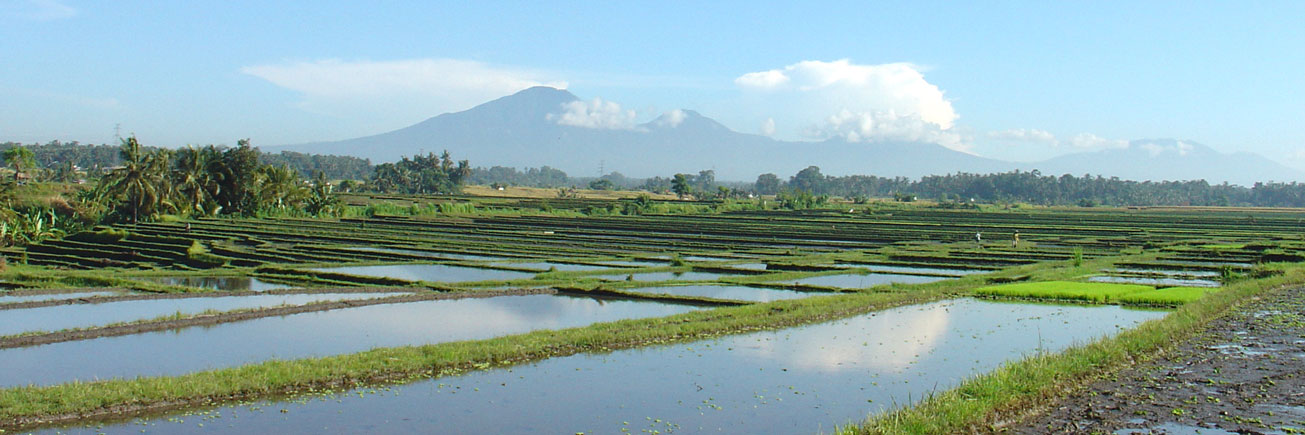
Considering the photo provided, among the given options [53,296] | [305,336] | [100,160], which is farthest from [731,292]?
[100,160]

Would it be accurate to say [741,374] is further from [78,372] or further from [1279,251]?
[1279,251]

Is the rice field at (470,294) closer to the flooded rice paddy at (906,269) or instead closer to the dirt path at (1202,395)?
the flooded rice paddy at (906,269)

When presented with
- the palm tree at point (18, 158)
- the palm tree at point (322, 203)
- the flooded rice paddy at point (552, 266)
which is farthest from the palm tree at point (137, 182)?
the flooded rice paddy at point (552, 266)

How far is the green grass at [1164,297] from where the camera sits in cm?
1947

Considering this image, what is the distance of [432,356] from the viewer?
12117 millimetres

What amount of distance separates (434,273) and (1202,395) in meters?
21.0

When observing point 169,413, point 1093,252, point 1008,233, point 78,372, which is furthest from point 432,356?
point 1008,233

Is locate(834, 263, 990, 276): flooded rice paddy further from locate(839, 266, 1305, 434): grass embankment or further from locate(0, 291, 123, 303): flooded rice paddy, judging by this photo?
locate(0, 291, 123, 303): flooded rice paddy

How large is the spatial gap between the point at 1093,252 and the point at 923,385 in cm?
2895

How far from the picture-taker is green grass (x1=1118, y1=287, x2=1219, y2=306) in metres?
19.5

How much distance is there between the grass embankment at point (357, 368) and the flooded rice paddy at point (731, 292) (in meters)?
3.91

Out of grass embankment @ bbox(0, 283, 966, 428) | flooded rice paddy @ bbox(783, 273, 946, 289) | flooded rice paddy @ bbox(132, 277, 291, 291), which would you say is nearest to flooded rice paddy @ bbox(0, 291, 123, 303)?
flooded rice paddy @ bbox(132, 277, 291, 291)

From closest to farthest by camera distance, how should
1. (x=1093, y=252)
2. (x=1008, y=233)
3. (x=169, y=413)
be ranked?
(x=169, y=413)
(x=1093, y=252)
(x=1008, y=233)

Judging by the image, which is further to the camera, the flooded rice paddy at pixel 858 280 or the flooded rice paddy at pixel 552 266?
the flooded rice paddy at pixel 552 266
